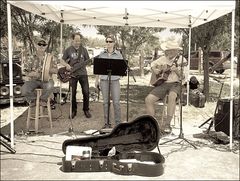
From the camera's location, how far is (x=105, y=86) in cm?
739

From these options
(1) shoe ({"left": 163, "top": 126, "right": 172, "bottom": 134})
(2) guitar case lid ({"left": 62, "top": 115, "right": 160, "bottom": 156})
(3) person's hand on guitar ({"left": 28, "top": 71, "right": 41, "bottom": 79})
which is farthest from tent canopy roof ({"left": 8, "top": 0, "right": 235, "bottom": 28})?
(1) shoe ({"left": 163, "top": 126, "right": 172, "bottom": 134})

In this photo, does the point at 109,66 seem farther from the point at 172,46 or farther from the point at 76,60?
the point at 76,60

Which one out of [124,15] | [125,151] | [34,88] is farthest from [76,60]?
[125,151]

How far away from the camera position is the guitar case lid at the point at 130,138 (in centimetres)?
563

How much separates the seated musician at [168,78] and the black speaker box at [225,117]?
2.96 ft

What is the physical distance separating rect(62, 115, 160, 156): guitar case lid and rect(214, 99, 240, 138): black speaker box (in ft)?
5.74

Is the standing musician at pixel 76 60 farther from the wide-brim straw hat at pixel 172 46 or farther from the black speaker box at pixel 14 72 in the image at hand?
the black speaker box at pixel 14 72

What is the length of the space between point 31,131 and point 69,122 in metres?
1.22

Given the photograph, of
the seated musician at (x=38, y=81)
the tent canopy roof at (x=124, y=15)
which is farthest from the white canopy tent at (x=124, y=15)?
the seated musician at (x=38, y=81)

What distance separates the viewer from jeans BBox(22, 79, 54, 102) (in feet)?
23.7

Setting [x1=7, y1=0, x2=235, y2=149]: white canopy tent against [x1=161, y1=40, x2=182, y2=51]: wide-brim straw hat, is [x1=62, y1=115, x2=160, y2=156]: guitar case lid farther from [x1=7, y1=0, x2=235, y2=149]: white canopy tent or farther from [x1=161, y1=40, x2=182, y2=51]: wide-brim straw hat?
[x1=161, y1=40, x2=182, y2=51]: wide-brim straw hat

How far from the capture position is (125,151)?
5.62 m

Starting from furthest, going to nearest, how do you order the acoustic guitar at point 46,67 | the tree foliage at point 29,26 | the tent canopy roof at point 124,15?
the tree foliage at point 29,26
the acoustic guitar at point 46,67
the tent canopy roof at point 124,15

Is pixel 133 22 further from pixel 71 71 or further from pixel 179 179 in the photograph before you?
pixel 179 179
